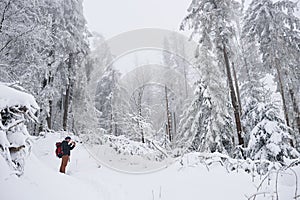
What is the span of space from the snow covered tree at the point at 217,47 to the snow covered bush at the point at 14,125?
9128 mm

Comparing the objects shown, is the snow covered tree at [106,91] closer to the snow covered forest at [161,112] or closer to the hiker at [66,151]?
the snow covered forest at [161,112]

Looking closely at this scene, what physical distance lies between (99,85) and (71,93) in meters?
8.87

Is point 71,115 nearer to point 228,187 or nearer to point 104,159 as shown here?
point 104,159

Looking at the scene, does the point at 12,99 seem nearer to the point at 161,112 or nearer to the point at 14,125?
the point at 14,125

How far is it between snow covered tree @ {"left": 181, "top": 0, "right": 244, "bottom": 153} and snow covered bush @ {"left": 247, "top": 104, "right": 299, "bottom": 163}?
320 cm

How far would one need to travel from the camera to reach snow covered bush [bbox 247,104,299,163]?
6.87 metres

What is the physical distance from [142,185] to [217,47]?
9.08 meters

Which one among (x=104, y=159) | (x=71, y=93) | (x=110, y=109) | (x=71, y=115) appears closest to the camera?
(x=104, y=159)

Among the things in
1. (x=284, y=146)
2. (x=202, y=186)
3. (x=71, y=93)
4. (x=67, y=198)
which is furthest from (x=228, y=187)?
(x=71, y=93)

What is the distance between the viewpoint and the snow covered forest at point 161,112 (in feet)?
12.7

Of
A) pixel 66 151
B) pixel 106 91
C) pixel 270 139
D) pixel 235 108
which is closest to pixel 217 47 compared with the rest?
pixel 235 108

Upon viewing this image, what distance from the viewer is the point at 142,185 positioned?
574 cm

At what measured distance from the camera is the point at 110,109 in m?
25.2

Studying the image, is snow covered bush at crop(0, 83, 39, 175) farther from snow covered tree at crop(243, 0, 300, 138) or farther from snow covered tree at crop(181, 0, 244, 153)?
snow covered tree at crop(243, 0, 300, 138)
